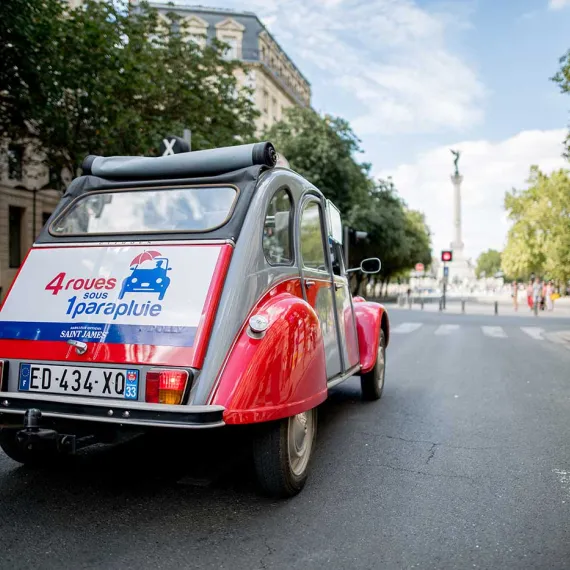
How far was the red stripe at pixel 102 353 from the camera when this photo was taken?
11.7ft

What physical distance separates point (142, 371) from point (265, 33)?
5234 cm

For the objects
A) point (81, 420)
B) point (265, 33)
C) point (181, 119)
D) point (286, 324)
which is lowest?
point (81, 420)

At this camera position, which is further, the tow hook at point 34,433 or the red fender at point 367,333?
the red fender at point 367,333

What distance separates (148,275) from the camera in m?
3.92

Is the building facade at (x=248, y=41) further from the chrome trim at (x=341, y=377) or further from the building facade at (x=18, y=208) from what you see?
the chrome trim at (x=341, y=377)

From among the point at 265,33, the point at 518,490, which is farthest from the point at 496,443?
the point at 265,33

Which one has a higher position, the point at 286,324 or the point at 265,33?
the point at 265,33

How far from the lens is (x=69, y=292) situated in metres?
3.99

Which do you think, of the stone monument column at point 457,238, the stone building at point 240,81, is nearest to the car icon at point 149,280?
the stone building at point 240,81

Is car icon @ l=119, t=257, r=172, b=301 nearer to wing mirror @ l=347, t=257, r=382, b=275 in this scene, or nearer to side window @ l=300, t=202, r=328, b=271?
side window @ l=300, t=202, r=328, b=271

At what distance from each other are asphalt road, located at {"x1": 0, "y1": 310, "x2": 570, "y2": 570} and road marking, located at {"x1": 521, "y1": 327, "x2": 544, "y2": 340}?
1091cm

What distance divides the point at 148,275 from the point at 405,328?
15.8 m

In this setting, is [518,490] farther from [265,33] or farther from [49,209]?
[265,33]

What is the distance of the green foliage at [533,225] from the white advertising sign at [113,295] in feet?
151
